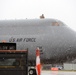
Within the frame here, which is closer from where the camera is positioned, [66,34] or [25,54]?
[25,54]

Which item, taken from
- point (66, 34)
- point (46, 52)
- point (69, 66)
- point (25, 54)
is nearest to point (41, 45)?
point (46, 52)

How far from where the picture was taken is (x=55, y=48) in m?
14.1

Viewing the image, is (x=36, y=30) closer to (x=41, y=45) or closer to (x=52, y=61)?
(x=41, y=45)

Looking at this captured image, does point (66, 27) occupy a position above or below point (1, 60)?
above

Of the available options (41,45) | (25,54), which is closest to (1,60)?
(25,54)

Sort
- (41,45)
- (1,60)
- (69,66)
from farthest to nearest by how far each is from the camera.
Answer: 1. (69,66)
2. (41,45)
3. (1,60)

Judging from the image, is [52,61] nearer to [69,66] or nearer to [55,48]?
[55,48]

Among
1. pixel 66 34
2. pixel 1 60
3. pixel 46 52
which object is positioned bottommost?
pixel 1 60

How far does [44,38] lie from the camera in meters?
14.1

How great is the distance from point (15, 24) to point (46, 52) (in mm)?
2284

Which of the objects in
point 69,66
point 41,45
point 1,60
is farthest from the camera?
point 69,66

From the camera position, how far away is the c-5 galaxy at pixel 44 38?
552 inches

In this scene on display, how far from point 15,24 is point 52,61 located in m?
2.83

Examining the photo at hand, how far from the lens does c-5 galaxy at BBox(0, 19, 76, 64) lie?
14023mm
